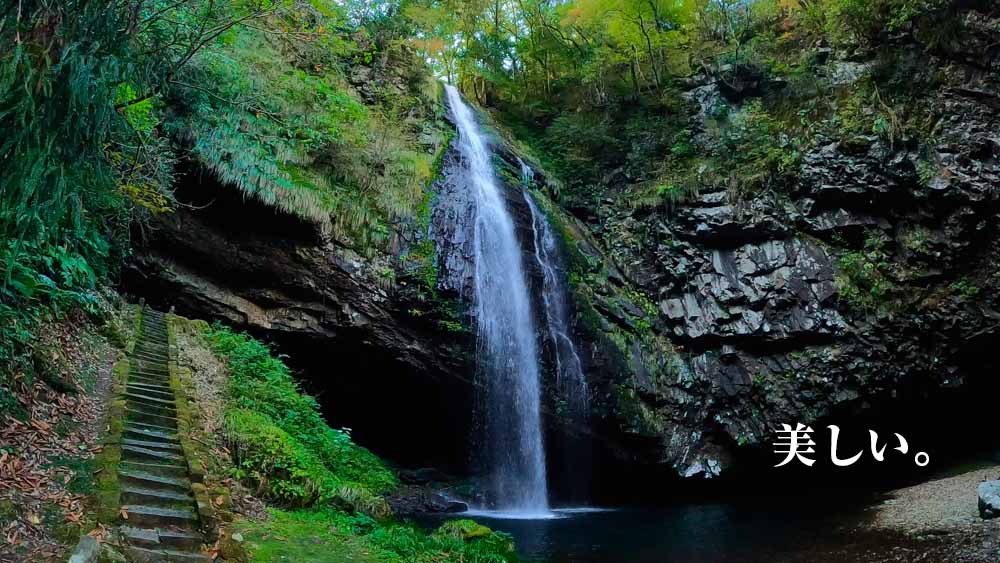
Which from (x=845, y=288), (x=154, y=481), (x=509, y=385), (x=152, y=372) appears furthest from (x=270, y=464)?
(x=845, y=288)

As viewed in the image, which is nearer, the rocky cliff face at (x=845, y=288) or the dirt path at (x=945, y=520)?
the dirt path at (x=945, y=520)

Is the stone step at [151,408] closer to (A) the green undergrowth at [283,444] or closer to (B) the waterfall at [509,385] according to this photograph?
(A) the green undergrowth at [283,444]

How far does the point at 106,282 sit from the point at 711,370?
38.8 feet

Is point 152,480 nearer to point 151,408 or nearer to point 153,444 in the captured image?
point 153,444

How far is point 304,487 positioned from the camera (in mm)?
6027

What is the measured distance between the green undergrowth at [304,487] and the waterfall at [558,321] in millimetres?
4660

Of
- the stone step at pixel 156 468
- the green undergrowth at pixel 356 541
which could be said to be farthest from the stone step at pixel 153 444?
the green undergrowth at pixel 356 541

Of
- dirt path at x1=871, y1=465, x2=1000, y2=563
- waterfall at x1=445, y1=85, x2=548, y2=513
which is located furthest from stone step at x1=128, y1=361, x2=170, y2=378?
dirt path at x1=871, y1=465, x2=1000, y2=563

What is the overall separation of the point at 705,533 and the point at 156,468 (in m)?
8.65

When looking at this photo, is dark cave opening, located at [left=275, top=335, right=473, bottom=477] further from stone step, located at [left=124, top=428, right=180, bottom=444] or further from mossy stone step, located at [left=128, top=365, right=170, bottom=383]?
stone step, located at [left=124, top=428, right=180, bottom=444]

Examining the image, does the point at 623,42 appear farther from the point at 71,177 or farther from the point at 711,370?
the point at 71,177

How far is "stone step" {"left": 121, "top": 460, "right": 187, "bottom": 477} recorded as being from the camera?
14.8 feet

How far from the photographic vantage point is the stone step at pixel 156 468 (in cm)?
452

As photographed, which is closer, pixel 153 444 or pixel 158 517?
pixel 158 517
